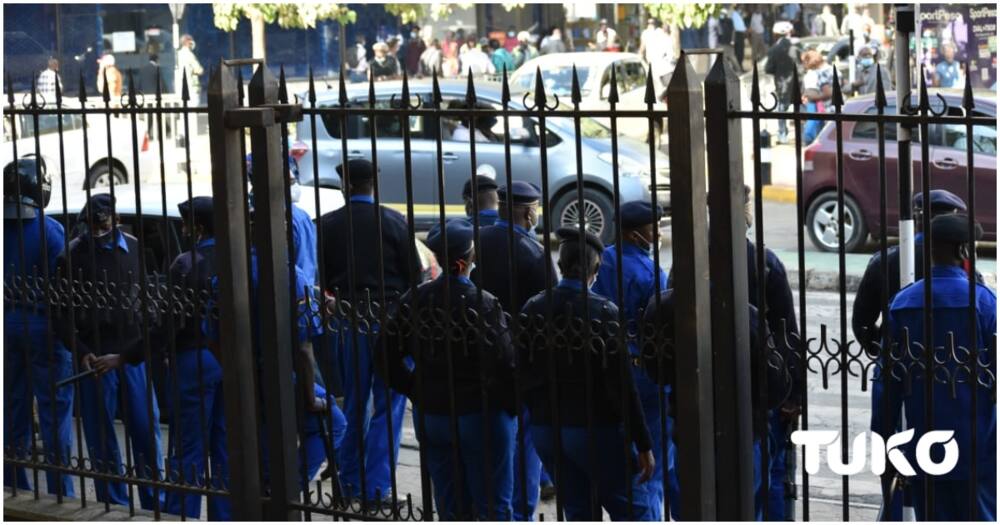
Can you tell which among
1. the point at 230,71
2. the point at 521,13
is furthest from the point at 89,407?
the point at 521,13

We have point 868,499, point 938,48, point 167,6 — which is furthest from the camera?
point 167,6

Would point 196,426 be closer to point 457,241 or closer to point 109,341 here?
point 109,341

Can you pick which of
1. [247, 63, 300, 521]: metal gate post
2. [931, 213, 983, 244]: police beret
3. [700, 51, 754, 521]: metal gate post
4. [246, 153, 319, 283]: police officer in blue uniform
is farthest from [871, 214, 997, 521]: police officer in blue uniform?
[246, 153, 319, 283]: police officer in blue uniform

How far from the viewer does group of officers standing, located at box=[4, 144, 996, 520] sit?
5512mm

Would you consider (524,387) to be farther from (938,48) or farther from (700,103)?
(938,48)

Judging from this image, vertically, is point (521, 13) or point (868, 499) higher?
point (521, 13)

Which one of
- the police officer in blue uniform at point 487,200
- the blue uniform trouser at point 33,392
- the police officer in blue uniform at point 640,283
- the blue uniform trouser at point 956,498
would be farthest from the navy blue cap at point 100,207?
the blue uniform trouser at point 956,498

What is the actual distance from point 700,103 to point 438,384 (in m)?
1.54

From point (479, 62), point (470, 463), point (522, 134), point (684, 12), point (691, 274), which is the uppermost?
point (684, 12)

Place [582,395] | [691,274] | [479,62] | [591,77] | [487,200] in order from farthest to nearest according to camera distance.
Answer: [479,62], [591,77], [487,200], [582,395], [691,274]

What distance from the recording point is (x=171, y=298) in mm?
6422

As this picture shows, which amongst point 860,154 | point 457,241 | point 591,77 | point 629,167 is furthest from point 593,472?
point 591,77

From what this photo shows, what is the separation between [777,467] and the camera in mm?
6594

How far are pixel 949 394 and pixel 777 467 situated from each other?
54.7 inches
